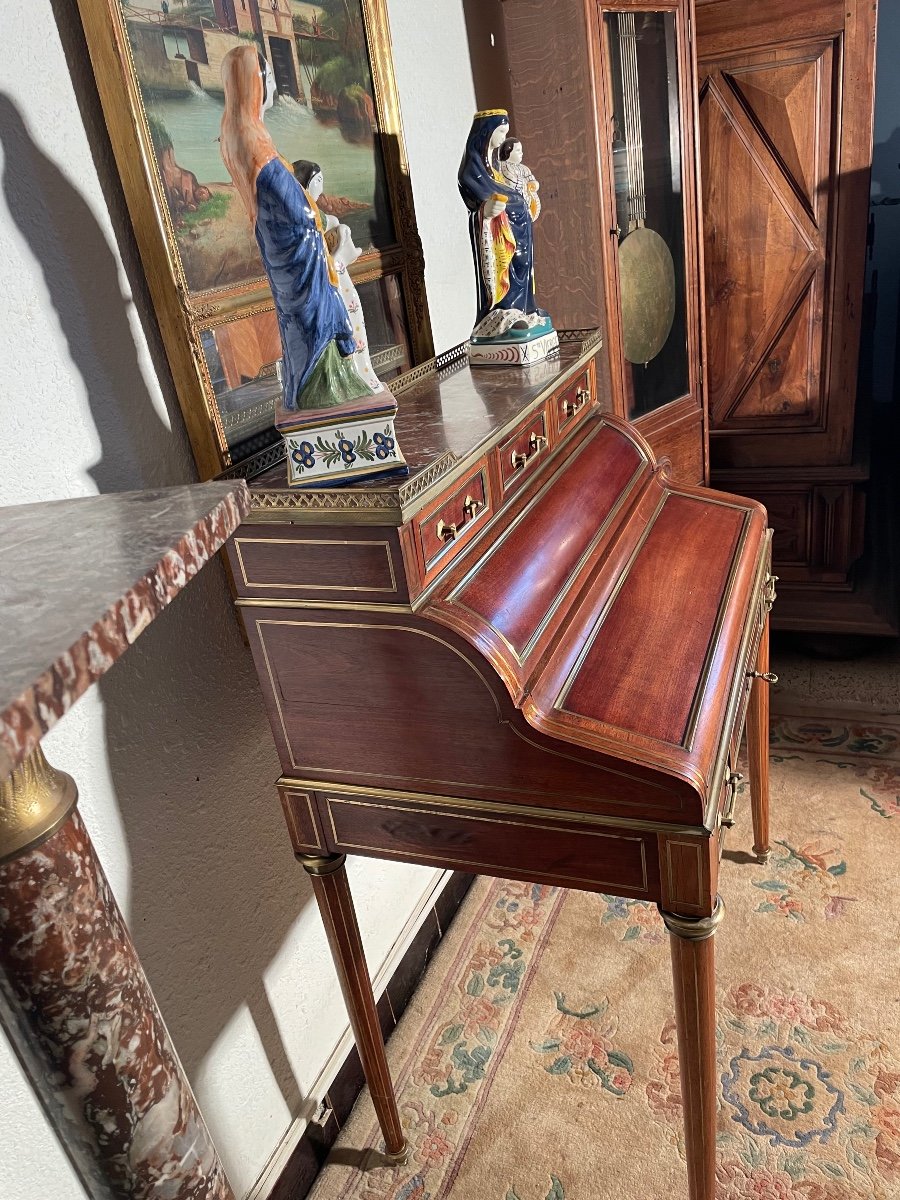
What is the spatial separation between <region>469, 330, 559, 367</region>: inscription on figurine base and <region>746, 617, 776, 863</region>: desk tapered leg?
0.81 meters

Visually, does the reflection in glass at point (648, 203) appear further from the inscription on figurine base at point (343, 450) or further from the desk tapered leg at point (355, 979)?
the desk tapered leg at point (355, 979)

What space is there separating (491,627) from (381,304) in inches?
35.1

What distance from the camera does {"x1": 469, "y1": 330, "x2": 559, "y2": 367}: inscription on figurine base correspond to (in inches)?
71.4

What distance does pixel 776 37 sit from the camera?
247 cm

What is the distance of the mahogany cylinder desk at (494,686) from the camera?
4.02ft

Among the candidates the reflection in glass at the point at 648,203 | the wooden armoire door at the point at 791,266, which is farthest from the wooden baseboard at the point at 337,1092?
the wooden armoire door at the point at 791,266

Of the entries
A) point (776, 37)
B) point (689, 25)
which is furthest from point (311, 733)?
point (776, 37)

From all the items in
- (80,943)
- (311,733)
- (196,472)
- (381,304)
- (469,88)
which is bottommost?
(311,733)

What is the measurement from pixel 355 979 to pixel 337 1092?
42 cm

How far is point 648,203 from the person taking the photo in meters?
2.35

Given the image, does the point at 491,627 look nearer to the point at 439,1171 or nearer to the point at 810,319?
the point at 439,1171

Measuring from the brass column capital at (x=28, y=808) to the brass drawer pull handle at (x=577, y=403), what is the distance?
4.22ft

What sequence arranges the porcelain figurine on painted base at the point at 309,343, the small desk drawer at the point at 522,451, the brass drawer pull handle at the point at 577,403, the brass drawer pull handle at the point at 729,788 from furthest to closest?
the brass drawer pull handle at the point at 577,403, the small desk drawer at the point at 522,451, the brass drawer pull handle at the point at 729,788, the porcelain figurine on painted base at the point at 309,343

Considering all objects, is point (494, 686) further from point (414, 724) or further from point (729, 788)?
point (729, 788)
